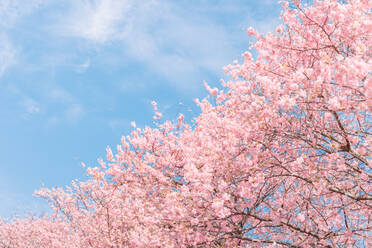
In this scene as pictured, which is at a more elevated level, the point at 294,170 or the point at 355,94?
the point at 355,94

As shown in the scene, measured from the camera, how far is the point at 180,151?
12.8m

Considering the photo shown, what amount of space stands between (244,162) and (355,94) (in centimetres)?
234

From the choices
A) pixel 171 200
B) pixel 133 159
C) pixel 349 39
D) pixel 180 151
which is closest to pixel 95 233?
pixel 133 159

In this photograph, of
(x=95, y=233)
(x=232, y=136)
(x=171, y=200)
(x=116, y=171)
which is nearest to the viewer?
(x=232, y=136)

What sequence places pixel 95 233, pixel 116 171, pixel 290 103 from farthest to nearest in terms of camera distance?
pixel 116 171
pixel 95 233
pixel 290 103

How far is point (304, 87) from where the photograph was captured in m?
5.74

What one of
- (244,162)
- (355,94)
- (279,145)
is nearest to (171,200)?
(244,162)

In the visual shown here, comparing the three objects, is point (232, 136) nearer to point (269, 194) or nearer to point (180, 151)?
point (269, 194)

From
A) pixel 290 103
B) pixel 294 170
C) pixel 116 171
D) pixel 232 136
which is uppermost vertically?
pixel 116 171

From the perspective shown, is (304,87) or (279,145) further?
(279,145)

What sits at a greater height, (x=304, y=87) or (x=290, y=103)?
(x=304, y=87)

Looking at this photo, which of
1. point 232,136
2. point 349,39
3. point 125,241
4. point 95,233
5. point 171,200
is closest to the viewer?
point 349,39

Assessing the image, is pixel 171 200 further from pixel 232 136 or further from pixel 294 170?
pixel 294 170

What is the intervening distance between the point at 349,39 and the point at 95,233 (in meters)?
10.8
